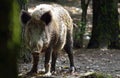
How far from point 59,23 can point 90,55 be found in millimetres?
4187

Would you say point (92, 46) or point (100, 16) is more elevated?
point (100, 16)

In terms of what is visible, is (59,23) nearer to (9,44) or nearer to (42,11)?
(42,11)

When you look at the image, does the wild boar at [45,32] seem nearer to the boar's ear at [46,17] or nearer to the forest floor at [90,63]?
the boar's ear at [46,17]

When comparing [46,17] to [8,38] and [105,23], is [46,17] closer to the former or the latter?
[8,38]

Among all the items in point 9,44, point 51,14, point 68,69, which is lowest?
point 68,69

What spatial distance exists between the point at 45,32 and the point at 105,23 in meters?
6.99

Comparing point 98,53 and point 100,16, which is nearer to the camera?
point 98,53

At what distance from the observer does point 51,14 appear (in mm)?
8219

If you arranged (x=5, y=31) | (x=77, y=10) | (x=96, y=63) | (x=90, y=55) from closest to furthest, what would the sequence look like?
(x=5, y=31), (x=96, y=63), (x=90, y=55), (x=77, y=10)

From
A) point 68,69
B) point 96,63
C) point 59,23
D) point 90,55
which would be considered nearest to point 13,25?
point 59,23

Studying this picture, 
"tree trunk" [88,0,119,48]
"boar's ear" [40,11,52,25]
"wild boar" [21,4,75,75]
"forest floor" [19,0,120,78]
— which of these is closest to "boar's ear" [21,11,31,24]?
"wild boar" [21,4,75,75]

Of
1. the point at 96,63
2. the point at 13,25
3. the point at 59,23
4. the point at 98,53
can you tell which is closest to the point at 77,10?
the point at 98,53

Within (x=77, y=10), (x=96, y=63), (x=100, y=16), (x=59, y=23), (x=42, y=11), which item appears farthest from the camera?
(x=77, y=10)

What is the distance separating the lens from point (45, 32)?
26.0 feet
